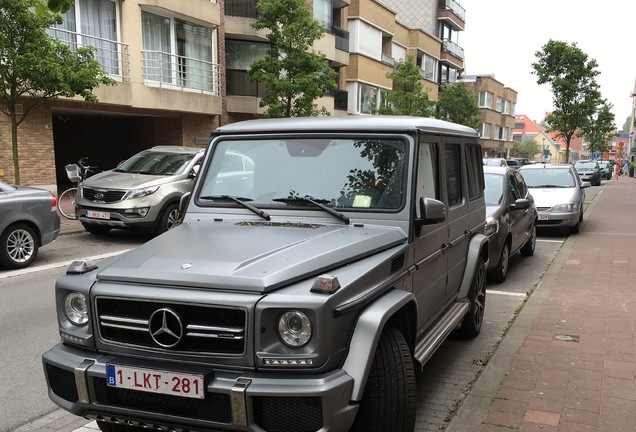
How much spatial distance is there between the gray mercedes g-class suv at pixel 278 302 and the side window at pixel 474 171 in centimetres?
146

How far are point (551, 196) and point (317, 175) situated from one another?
10.2 meters

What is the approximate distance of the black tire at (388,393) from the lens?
2.82m

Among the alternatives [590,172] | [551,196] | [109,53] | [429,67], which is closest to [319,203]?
[551,196]

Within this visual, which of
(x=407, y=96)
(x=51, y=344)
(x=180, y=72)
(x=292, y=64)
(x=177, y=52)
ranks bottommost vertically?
(x=51, y=344)

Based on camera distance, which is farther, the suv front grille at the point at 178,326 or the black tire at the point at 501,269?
the black tire at the point at 501,269

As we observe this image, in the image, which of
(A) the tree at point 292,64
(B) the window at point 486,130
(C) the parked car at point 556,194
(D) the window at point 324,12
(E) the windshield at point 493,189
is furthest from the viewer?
(B) the window at point 486,130

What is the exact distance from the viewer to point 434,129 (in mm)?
4184

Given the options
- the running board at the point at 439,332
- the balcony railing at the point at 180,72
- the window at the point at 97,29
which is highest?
the window at the point at 97,29

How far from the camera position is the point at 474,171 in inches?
215

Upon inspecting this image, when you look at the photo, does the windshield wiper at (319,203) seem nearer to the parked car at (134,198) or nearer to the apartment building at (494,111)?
A: the parked car at (134,198)

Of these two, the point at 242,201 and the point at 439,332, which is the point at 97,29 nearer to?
the point at 242,201

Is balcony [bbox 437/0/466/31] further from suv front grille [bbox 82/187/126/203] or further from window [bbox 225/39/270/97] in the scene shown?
suv front grille [bbox 82/187/126/203]

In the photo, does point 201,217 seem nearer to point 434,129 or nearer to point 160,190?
point 434,129

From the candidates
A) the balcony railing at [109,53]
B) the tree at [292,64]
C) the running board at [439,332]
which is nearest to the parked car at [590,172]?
the tree at [292,64]
